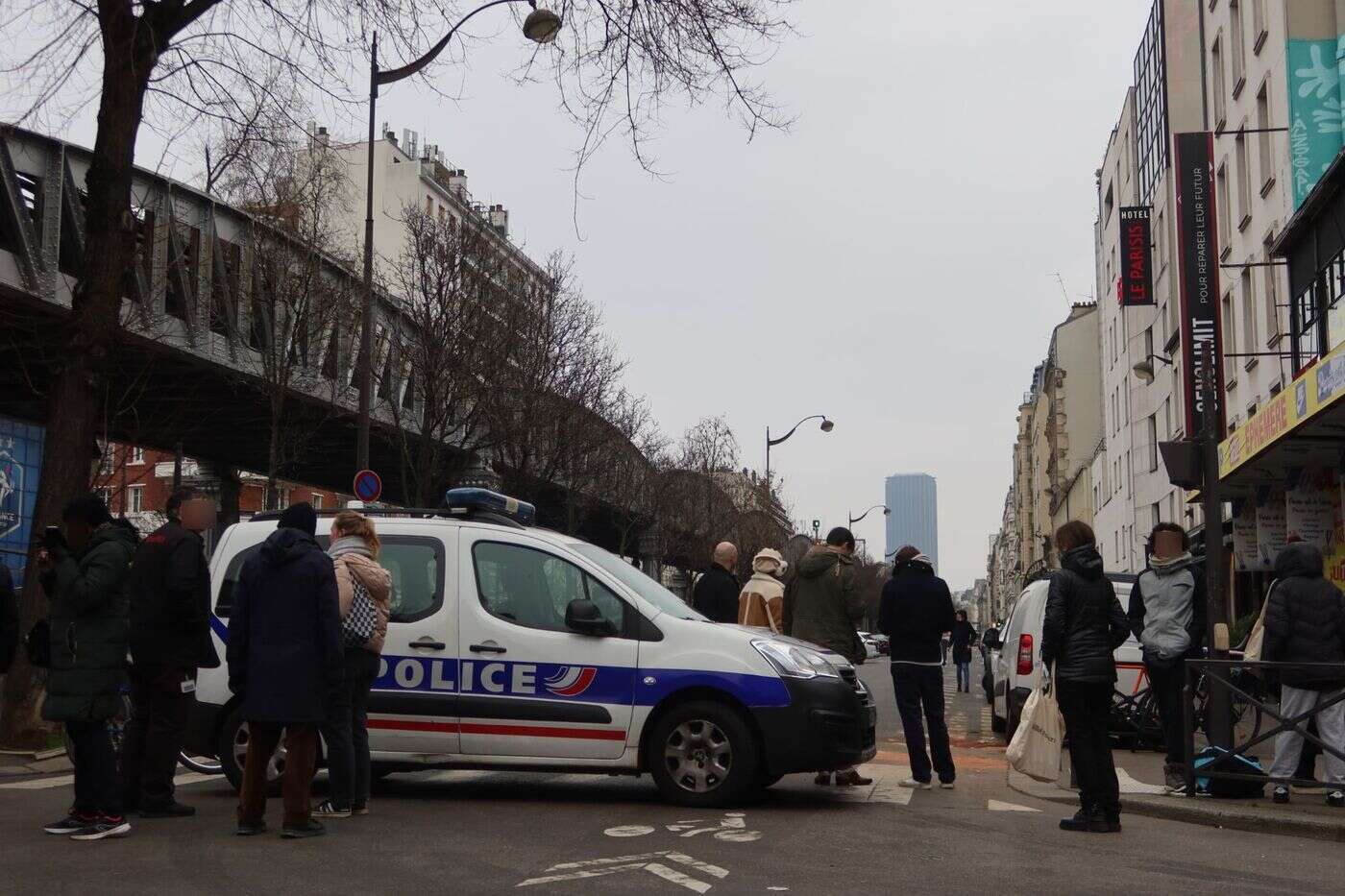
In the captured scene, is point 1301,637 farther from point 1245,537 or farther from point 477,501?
point 1245,537

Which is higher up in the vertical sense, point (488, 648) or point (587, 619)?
point (587, 619)

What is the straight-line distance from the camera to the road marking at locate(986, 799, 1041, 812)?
10.3m

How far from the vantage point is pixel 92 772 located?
8203 millimetres

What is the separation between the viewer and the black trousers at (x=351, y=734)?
8586 millimetres

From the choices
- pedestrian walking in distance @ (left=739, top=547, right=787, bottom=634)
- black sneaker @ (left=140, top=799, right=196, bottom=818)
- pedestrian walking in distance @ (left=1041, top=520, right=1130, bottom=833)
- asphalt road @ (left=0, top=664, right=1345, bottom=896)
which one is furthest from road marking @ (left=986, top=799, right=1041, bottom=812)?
black sneaker @ (left=140, top=799, right=196, bottom=818)

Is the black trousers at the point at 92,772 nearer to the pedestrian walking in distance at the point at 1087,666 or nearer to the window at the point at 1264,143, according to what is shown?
the pedestrian walking in distance at the point at 1087,666

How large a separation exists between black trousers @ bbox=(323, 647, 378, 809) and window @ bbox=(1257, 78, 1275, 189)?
87.5ft

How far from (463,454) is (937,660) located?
24.5m

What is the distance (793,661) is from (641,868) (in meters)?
2.76

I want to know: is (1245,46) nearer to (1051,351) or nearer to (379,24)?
(379,24)

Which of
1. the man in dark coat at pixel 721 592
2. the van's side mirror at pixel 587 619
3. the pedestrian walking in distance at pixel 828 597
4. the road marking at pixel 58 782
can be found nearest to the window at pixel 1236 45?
the man in dark coat at pixel 721 592

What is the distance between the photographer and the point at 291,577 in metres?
8.25

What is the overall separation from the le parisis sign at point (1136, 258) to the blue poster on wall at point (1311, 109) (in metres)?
20.5

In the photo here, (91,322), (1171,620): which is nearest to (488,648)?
(1171,620)
